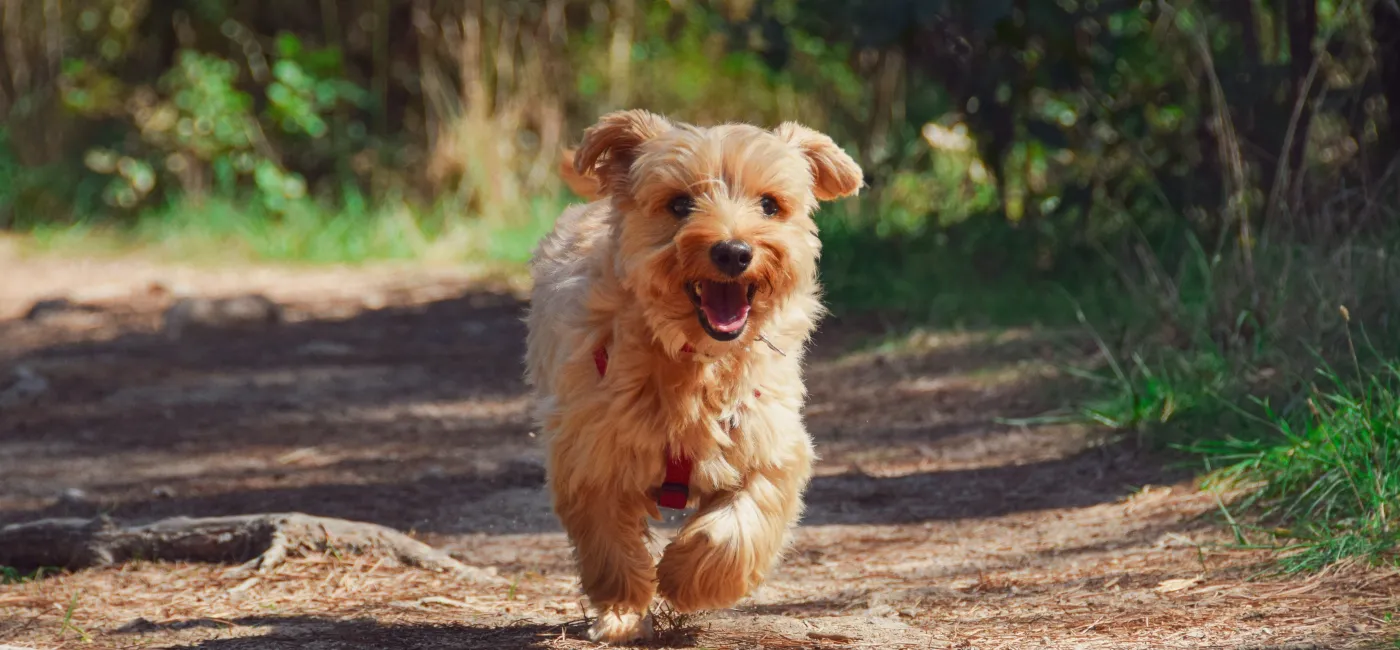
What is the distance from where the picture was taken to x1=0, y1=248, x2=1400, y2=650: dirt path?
387 centimetres

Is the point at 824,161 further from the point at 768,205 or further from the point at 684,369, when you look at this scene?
the point at 684,369

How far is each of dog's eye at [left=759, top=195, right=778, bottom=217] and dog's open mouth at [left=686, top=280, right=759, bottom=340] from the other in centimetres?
22

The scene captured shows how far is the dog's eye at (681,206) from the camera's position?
12.3ft

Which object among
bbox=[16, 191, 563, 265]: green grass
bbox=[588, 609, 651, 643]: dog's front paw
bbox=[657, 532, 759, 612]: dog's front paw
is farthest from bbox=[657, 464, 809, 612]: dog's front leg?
bbox=[16, 191, 563, 265]: green grass

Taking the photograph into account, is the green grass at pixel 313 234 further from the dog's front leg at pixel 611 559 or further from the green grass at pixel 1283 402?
the dog's front leg at pixel 611 559

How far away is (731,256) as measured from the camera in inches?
141

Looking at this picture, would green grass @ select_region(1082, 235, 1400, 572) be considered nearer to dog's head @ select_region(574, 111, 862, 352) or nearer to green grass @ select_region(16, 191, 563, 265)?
dog's head @ select_region(574, 111, 862, 352)

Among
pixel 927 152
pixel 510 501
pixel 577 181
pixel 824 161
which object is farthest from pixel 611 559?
pixel 927 152

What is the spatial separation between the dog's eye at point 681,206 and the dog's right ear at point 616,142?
231 mm

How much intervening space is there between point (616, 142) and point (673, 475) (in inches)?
34.7

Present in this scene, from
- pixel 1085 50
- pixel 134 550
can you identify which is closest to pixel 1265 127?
pixel 1085 50

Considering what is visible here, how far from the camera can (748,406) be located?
3.86 m

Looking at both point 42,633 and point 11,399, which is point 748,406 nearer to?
point 42,633

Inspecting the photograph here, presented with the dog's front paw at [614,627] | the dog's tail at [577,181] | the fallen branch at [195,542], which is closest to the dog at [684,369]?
the dog's front paw at [614,627]
